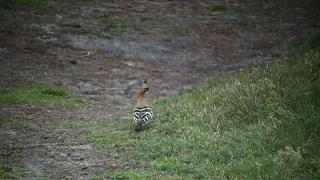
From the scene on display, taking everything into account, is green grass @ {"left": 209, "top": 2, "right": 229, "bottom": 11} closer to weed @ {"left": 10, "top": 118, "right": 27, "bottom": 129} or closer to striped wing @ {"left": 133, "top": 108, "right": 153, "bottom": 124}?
weed @ {"left": 10, "top": 118, "right": 27, "bottom": 129}

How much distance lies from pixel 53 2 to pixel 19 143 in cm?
1678

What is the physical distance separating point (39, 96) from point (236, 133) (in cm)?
625

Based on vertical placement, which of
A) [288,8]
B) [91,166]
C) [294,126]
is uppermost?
[288,8]

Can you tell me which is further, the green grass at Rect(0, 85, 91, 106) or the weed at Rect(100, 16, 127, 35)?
the weed at Rect(100, 16, 127, 35)

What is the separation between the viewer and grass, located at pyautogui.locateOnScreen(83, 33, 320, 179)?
781cm

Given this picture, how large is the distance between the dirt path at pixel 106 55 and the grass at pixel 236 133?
0.55m

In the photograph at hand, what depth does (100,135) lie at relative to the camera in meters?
10.4

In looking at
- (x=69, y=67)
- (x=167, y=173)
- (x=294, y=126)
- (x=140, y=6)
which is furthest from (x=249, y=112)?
(x=140, y=6)

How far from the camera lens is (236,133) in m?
9.38

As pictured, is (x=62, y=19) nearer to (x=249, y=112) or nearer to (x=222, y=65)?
(x=222, y=65)

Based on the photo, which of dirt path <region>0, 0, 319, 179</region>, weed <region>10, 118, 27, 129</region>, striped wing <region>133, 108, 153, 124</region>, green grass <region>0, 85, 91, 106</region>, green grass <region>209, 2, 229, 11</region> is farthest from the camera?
green grass <region>209, 2, 229, 11</region>

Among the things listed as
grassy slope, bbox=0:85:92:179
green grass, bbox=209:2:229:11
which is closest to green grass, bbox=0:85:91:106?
grassy slope, bbox=0:85:92:179

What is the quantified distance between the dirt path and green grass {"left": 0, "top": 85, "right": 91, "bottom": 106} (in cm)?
49

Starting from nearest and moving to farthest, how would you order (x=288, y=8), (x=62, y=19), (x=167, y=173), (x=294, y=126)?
(x=167, y=173) < (x=294, y=126) < (x=62, y=19) < (x=288, y=8)
